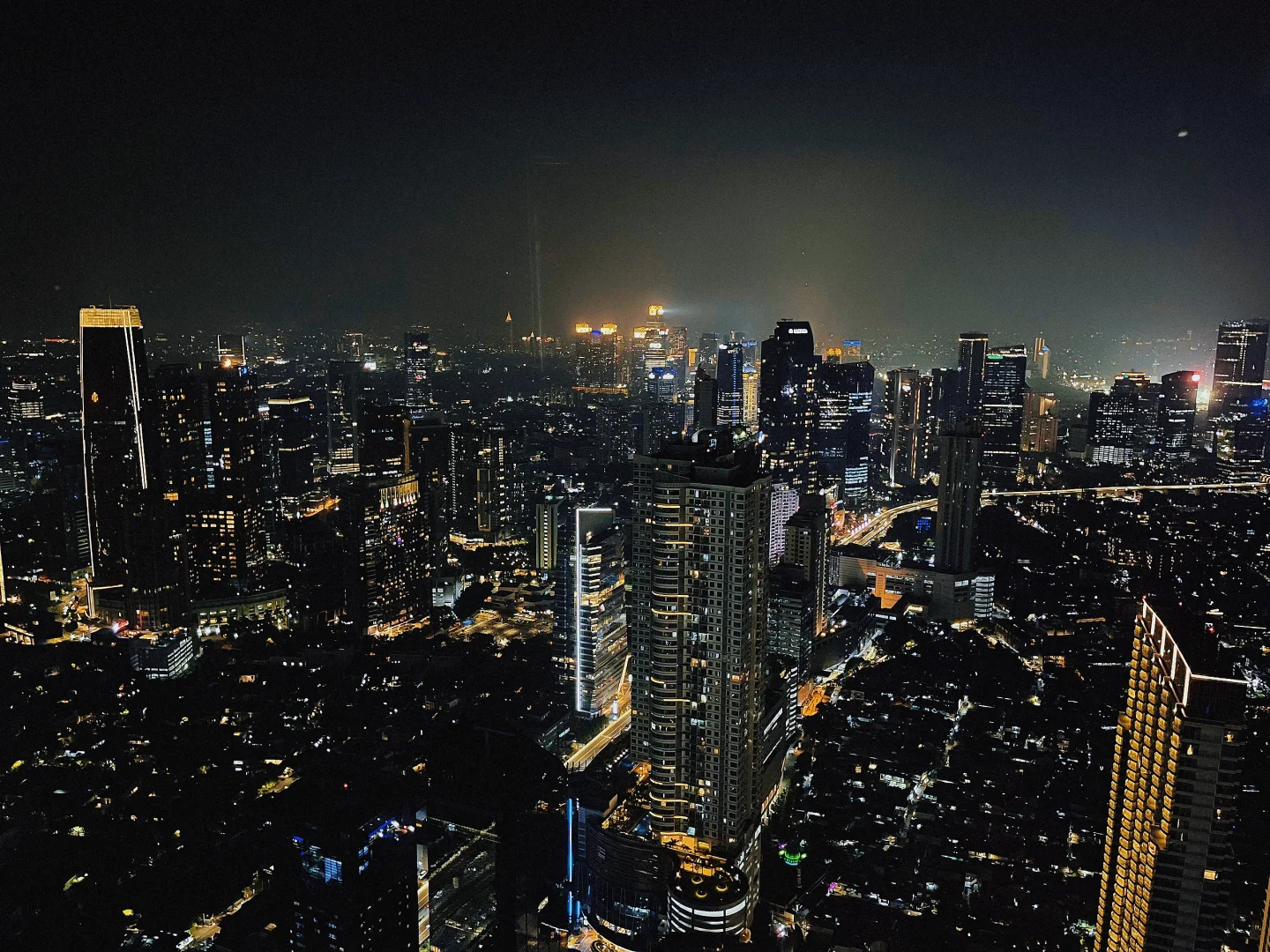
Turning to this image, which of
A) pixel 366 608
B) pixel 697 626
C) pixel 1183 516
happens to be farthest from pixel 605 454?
pixel 1183 516

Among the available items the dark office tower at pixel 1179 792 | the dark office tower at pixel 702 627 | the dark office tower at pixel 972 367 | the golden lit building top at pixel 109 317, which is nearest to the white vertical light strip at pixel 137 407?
the golden lit building top at pixel 109 317

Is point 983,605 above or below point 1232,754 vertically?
below

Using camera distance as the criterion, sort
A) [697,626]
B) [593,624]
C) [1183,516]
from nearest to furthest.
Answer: [697,626]
[593,624]
[1183,516]

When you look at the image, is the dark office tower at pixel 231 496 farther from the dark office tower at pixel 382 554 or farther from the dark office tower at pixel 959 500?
the dark office tower at pixel 959 500

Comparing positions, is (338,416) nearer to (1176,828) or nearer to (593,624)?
(593,624)

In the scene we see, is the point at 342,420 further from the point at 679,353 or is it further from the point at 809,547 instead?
the point at 809,547

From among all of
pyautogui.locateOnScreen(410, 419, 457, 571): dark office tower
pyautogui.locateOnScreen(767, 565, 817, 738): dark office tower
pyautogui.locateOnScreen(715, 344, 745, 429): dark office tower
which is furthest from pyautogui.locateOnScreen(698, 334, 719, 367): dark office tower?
pyautogui.locateOnScreen(410, 419, 457, 571): dark office tower
